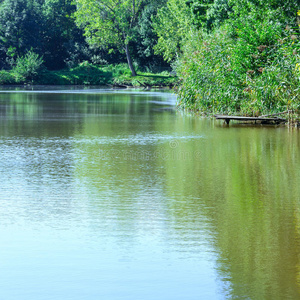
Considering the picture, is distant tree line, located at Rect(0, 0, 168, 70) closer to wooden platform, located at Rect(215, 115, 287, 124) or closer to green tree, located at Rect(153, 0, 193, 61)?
green tree, located at Rect(153, 0, 193, 61)

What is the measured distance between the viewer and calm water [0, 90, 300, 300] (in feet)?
19.3

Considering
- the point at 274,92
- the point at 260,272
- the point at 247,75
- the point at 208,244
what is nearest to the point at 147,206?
the point at 208,244

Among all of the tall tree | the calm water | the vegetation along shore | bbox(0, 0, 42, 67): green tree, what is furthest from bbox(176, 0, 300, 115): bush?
bbox(0, 0, 42, 67): green tree

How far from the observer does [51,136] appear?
63.2 feet

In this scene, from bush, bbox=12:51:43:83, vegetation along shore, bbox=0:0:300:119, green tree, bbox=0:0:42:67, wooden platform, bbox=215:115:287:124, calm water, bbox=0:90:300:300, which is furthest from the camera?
green tree, bbox=0:0:42:67

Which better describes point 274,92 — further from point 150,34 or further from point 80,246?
point 150,34

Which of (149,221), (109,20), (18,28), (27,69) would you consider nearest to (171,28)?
(109,20)

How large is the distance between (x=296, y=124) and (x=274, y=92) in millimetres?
1421

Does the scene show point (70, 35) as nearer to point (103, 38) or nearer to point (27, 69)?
point (103, 38)

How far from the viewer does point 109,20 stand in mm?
82875

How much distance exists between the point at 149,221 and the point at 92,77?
251 feet

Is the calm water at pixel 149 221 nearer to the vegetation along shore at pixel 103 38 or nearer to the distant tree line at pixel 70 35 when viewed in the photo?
the vegetation along shore at pixel 103 38

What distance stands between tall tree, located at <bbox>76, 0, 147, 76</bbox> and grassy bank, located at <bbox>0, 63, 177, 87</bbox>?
2589 millimetres

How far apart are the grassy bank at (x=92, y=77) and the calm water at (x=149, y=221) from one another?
207 feet
